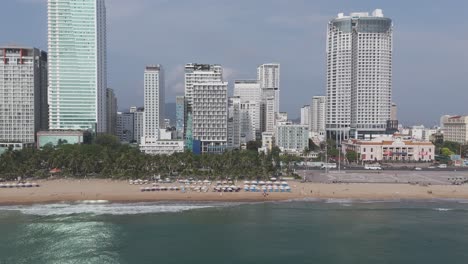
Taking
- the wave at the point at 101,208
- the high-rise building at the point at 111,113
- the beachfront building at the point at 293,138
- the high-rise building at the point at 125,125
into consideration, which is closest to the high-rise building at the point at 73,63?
the high-rise building at the point at 111,113

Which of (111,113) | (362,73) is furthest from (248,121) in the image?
(111,113)

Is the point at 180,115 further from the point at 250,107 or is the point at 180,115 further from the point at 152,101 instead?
the point at 250,107

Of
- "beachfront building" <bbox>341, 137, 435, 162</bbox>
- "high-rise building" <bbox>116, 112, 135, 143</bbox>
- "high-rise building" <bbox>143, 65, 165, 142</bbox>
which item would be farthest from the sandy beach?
"high-rise building" <bbox>116, 112, 135, 143</bbox>

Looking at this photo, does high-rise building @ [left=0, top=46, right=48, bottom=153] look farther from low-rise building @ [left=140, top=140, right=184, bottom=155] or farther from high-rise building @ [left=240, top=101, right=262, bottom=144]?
high-rise building @ [left=240, top=101, right=262, bottom=144]

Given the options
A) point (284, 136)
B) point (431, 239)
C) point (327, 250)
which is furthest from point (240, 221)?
point (284, 136)

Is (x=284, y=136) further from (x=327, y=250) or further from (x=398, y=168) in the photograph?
(x=327, y=250)

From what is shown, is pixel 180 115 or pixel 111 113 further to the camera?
pixel 111 113

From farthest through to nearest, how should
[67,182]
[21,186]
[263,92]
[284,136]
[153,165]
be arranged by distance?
[263,92] < [284,136] < [153,165] < [67,182] < [21,186]
